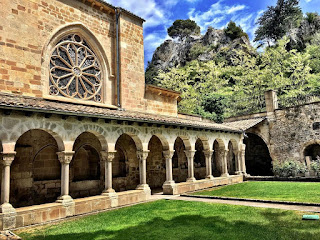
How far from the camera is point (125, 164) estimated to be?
13.1 meters

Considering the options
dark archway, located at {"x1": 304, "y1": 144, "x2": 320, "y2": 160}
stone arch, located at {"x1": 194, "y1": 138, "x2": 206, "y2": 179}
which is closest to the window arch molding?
stone arch, located at {"x1": 194, "y1": 138, "x2": 206, "y2": 179}

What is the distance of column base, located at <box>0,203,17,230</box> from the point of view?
6.81 metres

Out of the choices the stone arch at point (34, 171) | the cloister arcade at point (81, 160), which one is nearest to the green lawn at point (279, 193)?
the cloister arcade at point (81, 160)

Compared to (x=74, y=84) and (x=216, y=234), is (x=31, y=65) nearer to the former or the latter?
(x=74, y=84)

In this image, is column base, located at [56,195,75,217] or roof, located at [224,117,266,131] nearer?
column base, located at [56,195,75,217]

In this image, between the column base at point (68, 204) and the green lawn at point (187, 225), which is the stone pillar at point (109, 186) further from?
the column base at point (68, 204)

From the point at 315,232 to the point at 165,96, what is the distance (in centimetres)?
1164

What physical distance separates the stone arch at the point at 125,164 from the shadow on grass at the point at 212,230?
596 centimetres

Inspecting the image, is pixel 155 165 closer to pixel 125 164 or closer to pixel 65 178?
pixel 125 164

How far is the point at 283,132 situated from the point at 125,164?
12242mm

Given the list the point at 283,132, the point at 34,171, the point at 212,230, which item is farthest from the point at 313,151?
the point at 34,171

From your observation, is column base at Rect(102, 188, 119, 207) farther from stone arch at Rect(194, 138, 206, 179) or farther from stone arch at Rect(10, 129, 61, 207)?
stone arch at Rect(194, 138, 206, 179)

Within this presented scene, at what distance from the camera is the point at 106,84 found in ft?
44.0

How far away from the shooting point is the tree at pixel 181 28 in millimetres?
62812
